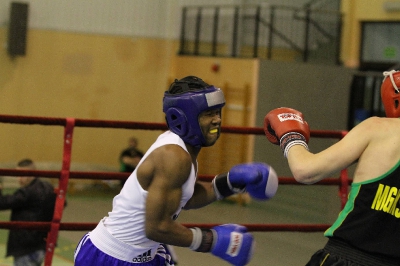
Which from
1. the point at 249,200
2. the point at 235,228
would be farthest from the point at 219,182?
the point at 249,200

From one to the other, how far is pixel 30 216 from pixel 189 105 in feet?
8.52

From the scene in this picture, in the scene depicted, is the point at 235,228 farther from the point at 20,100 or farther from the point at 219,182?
the point at 20,100

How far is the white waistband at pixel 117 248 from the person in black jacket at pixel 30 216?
2.17m

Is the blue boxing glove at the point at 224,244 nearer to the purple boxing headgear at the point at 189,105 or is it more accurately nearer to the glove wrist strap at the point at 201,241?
the glove wrist strap at the point at 201,241

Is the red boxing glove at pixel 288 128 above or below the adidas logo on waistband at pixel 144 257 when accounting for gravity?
above

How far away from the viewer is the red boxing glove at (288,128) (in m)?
2.63

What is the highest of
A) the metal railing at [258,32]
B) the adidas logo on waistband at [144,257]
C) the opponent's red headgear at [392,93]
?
the metal railing at [258,32]

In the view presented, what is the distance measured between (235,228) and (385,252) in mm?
579

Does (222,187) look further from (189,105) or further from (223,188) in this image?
(189,105)

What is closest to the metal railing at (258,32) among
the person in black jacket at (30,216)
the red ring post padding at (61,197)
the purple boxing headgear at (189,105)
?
the person in black jacket at (30,216)

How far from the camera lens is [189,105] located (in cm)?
273

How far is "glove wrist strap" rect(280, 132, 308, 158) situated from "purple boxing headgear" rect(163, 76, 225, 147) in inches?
12.3

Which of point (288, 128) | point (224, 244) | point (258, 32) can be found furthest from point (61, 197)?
point (258, 32)

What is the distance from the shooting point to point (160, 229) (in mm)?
2646
